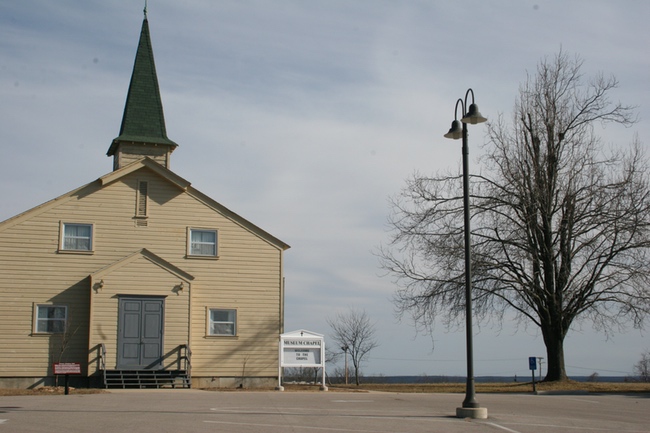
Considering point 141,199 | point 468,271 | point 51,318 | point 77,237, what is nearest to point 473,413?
point 468,271

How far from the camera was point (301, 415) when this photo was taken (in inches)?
630

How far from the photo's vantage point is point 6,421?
45.7 feet

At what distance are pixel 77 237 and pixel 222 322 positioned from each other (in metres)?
6.36

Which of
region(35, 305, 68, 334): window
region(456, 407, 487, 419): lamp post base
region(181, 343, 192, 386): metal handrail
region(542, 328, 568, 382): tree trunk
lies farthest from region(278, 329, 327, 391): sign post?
region(456, 407, 487, 419): lamp post base

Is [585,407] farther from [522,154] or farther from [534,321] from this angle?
[522,154]

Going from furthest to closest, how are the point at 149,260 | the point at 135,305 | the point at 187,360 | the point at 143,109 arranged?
the point at 143,109 < the point at 149,260 < the point at 187,360 < the point at 135,305

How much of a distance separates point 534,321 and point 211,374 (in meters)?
12.9

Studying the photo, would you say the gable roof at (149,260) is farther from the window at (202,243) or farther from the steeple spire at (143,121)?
the steeple spire at (143,121)

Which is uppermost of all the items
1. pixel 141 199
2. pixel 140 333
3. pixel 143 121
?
pixel 143 121

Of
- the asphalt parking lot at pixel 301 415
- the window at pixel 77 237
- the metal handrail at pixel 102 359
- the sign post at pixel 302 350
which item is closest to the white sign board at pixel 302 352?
the sign post at pixel 302 350

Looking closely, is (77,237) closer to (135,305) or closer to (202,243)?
(135,305)

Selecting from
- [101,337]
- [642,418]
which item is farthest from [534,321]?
[101,337]

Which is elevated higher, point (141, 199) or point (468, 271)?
point (141, 199)

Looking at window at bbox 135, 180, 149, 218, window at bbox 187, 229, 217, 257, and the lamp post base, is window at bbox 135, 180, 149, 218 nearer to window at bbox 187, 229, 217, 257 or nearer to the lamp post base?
window at bbox 187, 229, 217, 257
